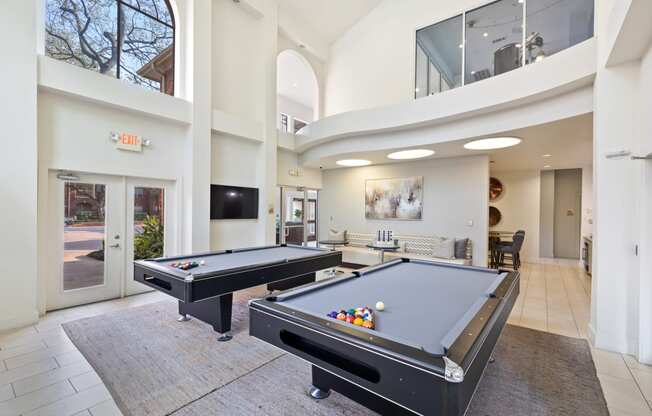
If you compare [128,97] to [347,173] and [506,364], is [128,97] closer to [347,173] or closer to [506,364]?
[347,173]

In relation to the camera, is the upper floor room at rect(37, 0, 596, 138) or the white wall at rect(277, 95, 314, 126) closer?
the upper floor room at rect(37, 0, 596, 138)

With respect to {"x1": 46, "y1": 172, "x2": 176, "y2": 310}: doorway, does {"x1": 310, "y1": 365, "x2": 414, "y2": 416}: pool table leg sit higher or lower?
lower

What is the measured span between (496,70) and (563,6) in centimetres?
116

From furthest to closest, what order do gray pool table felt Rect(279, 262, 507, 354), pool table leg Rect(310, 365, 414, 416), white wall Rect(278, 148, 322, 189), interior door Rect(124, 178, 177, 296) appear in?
1. white wall Rect(278, 148, 322, 189)
2. interior door Rect(124, 178, 177, 296)
3. pool table leg Rect(310, 365, 414, 416)
4. gray pool table felt Rect(279, 262, 507, 354)

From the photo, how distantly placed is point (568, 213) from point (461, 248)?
184 inches

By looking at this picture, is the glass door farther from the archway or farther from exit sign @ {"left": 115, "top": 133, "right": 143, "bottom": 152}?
exit sign @ {"left": 115, "top": 133, "right": 143, "bottom": 152}

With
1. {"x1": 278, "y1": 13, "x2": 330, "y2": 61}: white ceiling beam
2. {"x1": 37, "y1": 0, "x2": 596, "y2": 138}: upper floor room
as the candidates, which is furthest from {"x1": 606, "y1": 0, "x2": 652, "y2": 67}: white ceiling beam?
{"x1": 278, "y1": 13, "x2": 330, "y2": 61}: white ceiling beam

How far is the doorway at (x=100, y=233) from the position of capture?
4184 mm

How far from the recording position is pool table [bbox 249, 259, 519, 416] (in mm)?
1174

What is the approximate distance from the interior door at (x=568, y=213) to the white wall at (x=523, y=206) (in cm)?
68

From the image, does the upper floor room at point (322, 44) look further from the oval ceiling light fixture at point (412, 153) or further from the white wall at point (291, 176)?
A: the white wall at point (291, 176)

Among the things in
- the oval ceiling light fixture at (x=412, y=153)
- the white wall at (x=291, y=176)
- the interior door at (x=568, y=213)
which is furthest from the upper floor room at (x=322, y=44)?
the interior door at (x=568, y=213)

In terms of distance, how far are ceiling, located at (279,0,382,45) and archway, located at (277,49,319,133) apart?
0.85m

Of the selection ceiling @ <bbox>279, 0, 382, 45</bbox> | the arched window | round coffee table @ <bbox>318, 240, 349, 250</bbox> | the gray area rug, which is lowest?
the gray area rug
